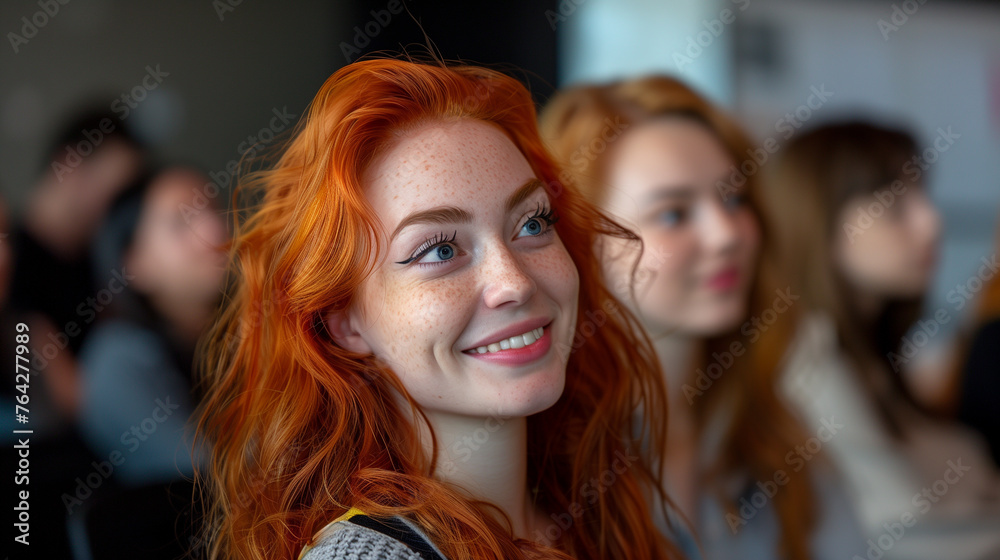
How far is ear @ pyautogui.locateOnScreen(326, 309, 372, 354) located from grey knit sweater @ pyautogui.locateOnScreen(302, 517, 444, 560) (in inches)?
10.2

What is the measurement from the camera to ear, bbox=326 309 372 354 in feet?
3.64

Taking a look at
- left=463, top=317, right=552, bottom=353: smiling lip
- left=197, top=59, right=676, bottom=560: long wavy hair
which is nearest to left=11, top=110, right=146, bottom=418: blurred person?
left=197, top=59, right=676, bottom=560: long wavy hair

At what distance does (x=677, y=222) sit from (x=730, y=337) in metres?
Answer: 0.45

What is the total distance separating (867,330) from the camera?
97.3 inches

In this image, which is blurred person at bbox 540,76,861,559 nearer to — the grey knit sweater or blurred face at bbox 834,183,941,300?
blurred face at bbox 834,183,941,300

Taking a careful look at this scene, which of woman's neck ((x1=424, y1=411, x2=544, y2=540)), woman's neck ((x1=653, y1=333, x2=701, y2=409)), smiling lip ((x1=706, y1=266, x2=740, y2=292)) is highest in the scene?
woman's neck ((x1=424, y1=411, x2=544, y2=540))

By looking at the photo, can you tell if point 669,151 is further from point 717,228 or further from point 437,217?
point 437,217

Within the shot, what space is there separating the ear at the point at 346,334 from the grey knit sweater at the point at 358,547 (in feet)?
0.85

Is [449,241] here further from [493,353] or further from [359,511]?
[359,511]

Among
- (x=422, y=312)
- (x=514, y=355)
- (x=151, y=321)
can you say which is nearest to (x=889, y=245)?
(x=514, y=355)

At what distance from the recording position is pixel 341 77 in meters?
1.15

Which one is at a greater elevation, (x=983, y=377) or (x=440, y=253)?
(x=440, y=253)

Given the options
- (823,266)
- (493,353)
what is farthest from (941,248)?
(493,353)

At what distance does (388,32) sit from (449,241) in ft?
3.45
